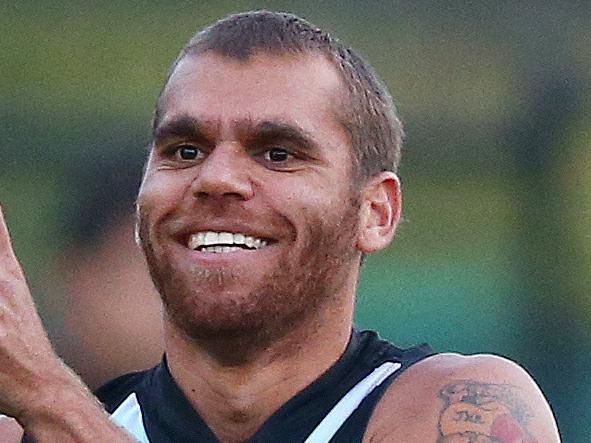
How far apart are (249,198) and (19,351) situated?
1.70 ft

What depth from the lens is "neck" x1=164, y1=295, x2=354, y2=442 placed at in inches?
118

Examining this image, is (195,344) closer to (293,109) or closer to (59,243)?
(293,109)

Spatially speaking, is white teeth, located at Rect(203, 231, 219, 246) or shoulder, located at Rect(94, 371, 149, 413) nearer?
white teeth, located at Rect(203, 231, 219, 246)

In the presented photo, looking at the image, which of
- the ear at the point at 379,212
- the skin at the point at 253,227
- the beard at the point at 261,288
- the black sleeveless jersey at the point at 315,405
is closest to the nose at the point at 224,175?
the skin at the point at 253,227

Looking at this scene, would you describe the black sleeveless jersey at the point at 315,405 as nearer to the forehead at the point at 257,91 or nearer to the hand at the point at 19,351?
the hand at the point at 19,351

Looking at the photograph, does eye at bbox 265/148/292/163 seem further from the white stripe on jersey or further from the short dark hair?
the white stripe on jersey

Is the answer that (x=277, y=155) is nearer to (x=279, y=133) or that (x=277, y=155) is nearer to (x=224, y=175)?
(x=279, y=133)

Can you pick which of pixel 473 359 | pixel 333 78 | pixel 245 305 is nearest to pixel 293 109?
pixel 333 78

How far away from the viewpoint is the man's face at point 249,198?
286cm

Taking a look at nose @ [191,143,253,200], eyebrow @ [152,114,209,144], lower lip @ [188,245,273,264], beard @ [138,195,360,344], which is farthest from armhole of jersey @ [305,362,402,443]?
eyebrow @ [152,114,209,144]

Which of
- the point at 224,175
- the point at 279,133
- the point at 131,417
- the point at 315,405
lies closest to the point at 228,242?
the point at 224,175

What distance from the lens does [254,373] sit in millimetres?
3023

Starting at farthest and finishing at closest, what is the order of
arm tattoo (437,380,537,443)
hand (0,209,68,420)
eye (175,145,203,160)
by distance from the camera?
eye (175,145,203,160)
arm tattoo (437,380,537,443)
hand (0,209,68,420)

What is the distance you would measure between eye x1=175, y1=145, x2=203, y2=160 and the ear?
35 centimetres
